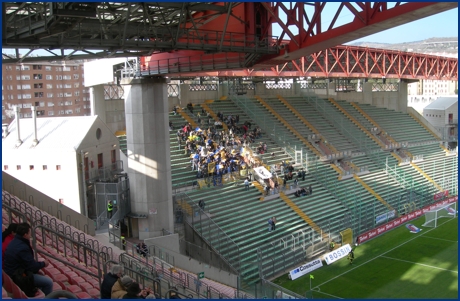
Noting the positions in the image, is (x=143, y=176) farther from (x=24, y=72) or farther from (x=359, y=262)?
(x=24, y=72)

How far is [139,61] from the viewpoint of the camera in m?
22.8

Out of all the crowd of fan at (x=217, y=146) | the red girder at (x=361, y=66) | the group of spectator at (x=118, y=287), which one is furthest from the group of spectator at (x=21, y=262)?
the red girder at (x=361, y=66)

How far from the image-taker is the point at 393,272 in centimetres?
2336

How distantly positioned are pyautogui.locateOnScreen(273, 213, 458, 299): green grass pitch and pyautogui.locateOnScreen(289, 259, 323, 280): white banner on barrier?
21 cm

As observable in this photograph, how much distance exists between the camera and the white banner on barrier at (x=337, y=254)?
80.1 feet

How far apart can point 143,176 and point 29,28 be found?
9.88 meters

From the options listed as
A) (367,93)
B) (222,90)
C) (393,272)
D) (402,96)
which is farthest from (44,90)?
(393,272)

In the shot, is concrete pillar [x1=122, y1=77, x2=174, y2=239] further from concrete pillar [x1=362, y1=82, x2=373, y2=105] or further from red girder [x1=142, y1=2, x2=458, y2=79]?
concrete pillar [x1=362, y1=82, x2=373, y2=105]

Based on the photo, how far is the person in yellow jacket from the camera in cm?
745

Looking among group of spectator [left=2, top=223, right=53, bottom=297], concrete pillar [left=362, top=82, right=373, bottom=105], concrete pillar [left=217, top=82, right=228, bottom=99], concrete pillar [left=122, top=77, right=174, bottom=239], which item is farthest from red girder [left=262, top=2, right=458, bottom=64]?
concrete pillar [left=362, top=82, right=373, bottom=105]

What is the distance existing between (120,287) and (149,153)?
15661 mm

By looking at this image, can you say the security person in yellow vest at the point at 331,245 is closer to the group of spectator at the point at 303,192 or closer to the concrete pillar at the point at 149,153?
the group of spectator at the point at 303,192

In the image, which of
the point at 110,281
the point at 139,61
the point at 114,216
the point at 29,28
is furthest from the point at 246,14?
the point at 110,281

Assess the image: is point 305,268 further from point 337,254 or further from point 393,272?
point 393,272
